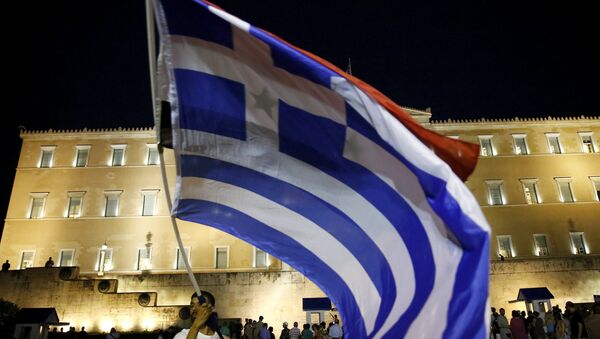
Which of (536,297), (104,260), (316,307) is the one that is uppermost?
(104,260)

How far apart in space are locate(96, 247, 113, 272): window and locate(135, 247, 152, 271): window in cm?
167

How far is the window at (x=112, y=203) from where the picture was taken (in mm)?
29828

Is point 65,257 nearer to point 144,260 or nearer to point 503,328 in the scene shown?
point 144,260

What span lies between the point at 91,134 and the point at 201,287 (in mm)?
14516

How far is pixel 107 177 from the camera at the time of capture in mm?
30672

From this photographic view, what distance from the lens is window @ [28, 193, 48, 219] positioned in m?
29.7

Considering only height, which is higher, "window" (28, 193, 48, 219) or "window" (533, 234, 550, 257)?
"window" (28, 193, 48, 219)

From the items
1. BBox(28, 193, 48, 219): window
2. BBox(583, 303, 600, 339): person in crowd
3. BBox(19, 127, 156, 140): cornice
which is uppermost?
BBox(19, 127, 156, 140): cornice

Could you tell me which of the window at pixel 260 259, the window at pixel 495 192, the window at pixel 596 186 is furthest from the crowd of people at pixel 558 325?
the window at pixel 596 186

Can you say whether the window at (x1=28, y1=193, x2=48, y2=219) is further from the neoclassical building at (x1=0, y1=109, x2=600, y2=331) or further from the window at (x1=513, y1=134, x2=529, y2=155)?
the window at (x1=513, y1=134, x2=529, y2=155)

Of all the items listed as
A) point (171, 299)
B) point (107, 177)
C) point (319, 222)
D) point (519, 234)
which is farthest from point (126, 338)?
point (519, 234)

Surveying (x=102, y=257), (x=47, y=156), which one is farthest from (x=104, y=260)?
(x=47, y=156)

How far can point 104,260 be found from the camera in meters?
28.4

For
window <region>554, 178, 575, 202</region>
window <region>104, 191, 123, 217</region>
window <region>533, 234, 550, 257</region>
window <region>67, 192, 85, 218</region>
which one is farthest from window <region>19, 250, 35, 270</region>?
window <region>554, 178, 575, 202</region>
